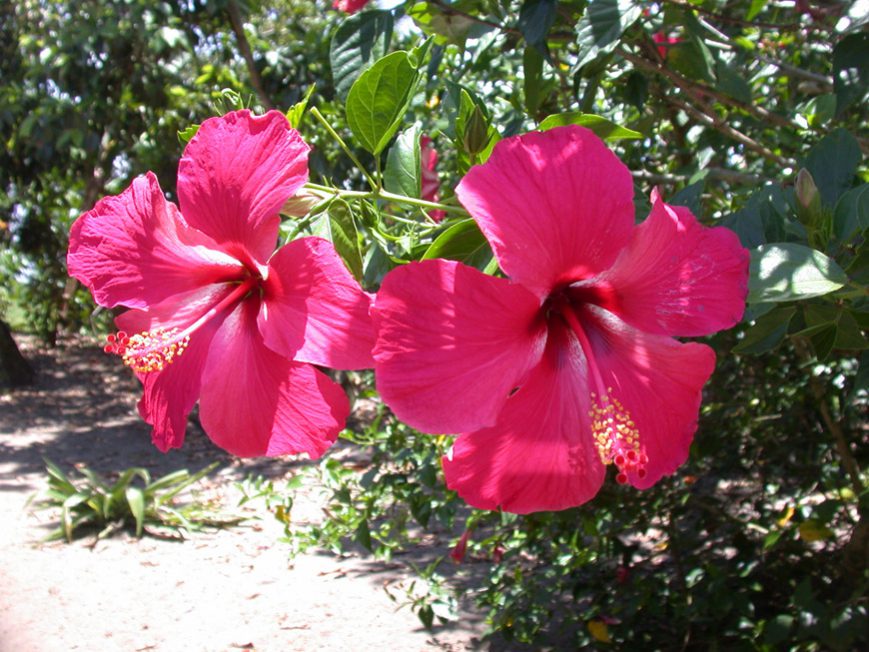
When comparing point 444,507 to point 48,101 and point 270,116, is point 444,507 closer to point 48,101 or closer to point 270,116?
point 270,116

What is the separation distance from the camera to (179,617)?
379 cm

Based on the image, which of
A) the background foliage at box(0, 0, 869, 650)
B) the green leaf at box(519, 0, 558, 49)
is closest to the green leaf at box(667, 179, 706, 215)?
the background foliage at box(0, 0, 869, 650)

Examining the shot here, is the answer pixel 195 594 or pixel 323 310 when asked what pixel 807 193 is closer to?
pixel 323 310

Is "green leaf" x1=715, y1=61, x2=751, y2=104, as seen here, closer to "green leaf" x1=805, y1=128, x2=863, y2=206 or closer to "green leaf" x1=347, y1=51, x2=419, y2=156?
"green leaf" x1=805, y1=128, x2=863, y2=206

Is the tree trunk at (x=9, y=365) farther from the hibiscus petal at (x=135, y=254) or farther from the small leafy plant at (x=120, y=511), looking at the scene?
the hibiscus petal at (x=135, y=254)

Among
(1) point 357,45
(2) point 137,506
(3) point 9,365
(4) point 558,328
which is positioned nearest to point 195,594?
(2) point 137,506

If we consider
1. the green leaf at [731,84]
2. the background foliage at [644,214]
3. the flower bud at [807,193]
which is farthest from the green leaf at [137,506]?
the flower bud at [807,193]

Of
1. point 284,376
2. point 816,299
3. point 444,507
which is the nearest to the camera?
point 284,376

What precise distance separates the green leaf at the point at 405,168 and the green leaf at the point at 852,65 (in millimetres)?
772

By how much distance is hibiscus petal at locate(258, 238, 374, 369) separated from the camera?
0.72 m

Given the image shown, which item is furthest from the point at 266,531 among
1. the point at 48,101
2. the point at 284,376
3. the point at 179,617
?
the point at 284,376

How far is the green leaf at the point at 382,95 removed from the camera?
838 millimetres

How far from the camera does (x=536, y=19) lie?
3.97ft

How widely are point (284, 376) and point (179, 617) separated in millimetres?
3370
